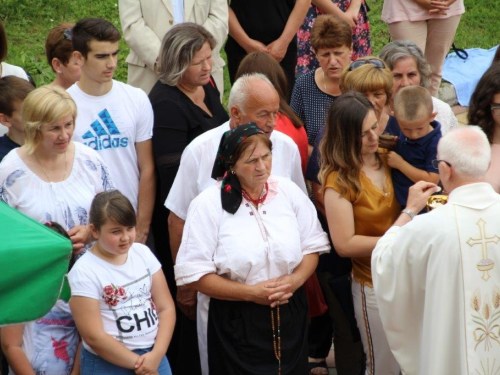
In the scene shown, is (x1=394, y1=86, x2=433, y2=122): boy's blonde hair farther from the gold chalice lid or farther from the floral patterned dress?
the floral patterned dress

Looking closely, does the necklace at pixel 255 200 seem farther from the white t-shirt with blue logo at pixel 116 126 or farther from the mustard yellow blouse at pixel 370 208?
the white t-shirt with blue logo at pixel 116 126

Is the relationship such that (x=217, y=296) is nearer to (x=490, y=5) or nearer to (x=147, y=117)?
(x=147, y=117)

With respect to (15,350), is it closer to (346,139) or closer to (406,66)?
(346,139)

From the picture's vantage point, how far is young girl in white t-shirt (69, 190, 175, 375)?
4762 millimetres

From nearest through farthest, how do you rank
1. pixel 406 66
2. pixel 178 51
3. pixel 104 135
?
pixel 104 135, pixel 178 51, pixel 406 66

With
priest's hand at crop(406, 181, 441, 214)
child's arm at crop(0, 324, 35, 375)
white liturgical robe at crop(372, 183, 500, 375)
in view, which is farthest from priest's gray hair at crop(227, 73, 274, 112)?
child's arm at crop(0, 324, 35, 375)

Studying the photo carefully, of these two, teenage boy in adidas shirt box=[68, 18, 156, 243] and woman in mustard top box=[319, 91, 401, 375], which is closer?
woman in mustard top box=[319, 91, 401, 375]

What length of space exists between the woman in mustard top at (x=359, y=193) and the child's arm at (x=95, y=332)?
1408mm

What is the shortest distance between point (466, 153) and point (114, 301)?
192 centimetres

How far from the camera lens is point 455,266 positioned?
4645mm

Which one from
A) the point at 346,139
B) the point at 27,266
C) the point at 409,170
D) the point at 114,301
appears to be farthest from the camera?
the point at 409,170

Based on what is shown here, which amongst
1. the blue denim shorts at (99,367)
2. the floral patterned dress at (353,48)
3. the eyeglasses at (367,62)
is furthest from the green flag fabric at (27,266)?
the floral patterned dress at (353,48)

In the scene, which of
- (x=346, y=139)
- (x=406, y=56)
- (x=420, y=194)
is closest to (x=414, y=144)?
(x=346, y=139)

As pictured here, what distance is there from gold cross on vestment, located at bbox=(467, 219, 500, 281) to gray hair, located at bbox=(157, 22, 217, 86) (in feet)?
7.29
